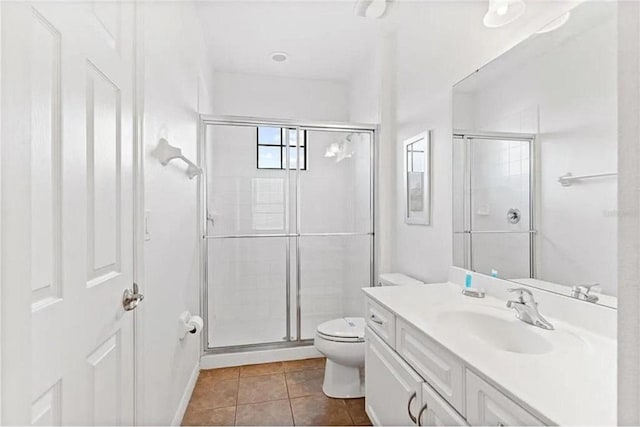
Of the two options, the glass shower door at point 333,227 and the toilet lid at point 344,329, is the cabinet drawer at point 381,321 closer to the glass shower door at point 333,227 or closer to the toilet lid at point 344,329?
the toilet lid at point 344,329

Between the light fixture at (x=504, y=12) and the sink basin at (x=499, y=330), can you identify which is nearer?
the sink basin at (x=499, y=330)

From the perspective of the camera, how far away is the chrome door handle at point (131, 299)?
113 centimetres

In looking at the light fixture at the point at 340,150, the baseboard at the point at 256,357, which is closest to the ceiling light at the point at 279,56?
the light fixture at the point at 340,150

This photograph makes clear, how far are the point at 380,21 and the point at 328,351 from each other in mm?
2379

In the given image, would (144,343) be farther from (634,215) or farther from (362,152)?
(362,152)

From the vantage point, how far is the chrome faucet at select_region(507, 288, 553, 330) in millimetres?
1221

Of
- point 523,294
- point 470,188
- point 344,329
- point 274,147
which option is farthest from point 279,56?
point 523,294

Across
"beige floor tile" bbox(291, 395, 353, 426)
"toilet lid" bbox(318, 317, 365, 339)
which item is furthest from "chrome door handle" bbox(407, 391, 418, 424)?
"toilet lid" bbox(318, 317, 365, 339)

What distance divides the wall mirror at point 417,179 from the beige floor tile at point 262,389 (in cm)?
148

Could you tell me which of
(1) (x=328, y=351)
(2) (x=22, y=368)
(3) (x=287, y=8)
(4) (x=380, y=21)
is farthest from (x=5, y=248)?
(4) (x=380, y=21)

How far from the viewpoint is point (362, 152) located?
2939mm

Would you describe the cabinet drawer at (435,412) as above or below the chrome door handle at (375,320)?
below

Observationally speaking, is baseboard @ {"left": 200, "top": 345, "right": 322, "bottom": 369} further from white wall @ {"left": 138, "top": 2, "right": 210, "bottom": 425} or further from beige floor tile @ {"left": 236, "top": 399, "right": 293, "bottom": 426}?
beige floor tile @ {"left": 236, "top": 399, "right": 293, "bottom": 426}

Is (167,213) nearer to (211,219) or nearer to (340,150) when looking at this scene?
(211,219)
